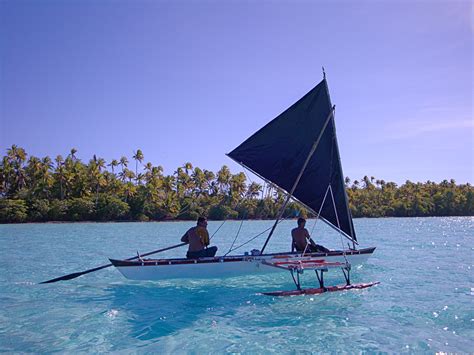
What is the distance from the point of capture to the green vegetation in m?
71.5

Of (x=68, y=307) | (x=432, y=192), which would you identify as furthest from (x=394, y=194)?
(x=68, y=307)

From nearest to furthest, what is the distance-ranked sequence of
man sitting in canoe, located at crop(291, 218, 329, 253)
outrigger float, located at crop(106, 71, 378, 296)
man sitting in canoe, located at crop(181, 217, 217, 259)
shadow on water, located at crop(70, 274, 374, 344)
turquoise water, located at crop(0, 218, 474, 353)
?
turquoise water, located at crop(0, 218, 474, 353) → shadow on water, located at crop(70, 274, 374, 344) → man sitting in canoe, located at crop(181, 217, 217, 259) → man sitting in canoe, located at crop(291, 218, 329, 253) → outrigger float, located at crop(106, 71, 378, 296)

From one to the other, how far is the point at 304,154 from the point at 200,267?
615 centimetres

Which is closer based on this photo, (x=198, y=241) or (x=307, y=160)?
(x=198, y=241)

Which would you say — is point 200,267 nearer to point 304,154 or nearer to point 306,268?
point 306,268

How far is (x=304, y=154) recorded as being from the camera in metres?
Result: 15.6

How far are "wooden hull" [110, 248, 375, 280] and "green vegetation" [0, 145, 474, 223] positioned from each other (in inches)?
1672

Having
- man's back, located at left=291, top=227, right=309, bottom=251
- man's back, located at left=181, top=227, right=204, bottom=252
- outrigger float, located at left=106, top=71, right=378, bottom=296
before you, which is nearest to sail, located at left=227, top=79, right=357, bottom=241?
outrigger float, located at left=106, top=71, right=378, bottom=296

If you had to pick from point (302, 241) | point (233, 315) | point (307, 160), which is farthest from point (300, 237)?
point (233, 315)

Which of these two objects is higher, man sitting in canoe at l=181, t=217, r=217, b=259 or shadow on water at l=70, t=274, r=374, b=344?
man sitting in canoe at l=181, t=217, r=217, b=259

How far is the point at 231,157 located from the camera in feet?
50.4

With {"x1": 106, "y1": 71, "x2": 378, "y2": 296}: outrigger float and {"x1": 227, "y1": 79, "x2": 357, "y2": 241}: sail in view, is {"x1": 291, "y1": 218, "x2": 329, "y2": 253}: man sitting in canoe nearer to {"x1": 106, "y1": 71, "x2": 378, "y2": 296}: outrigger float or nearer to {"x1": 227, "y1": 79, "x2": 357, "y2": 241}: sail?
{"x1": 106, "y1": 71, "x2": 378, "y2": 296}: outrigger float

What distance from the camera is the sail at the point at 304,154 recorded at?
15328mm

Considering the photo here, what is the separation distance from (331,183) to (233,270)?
549 cm
